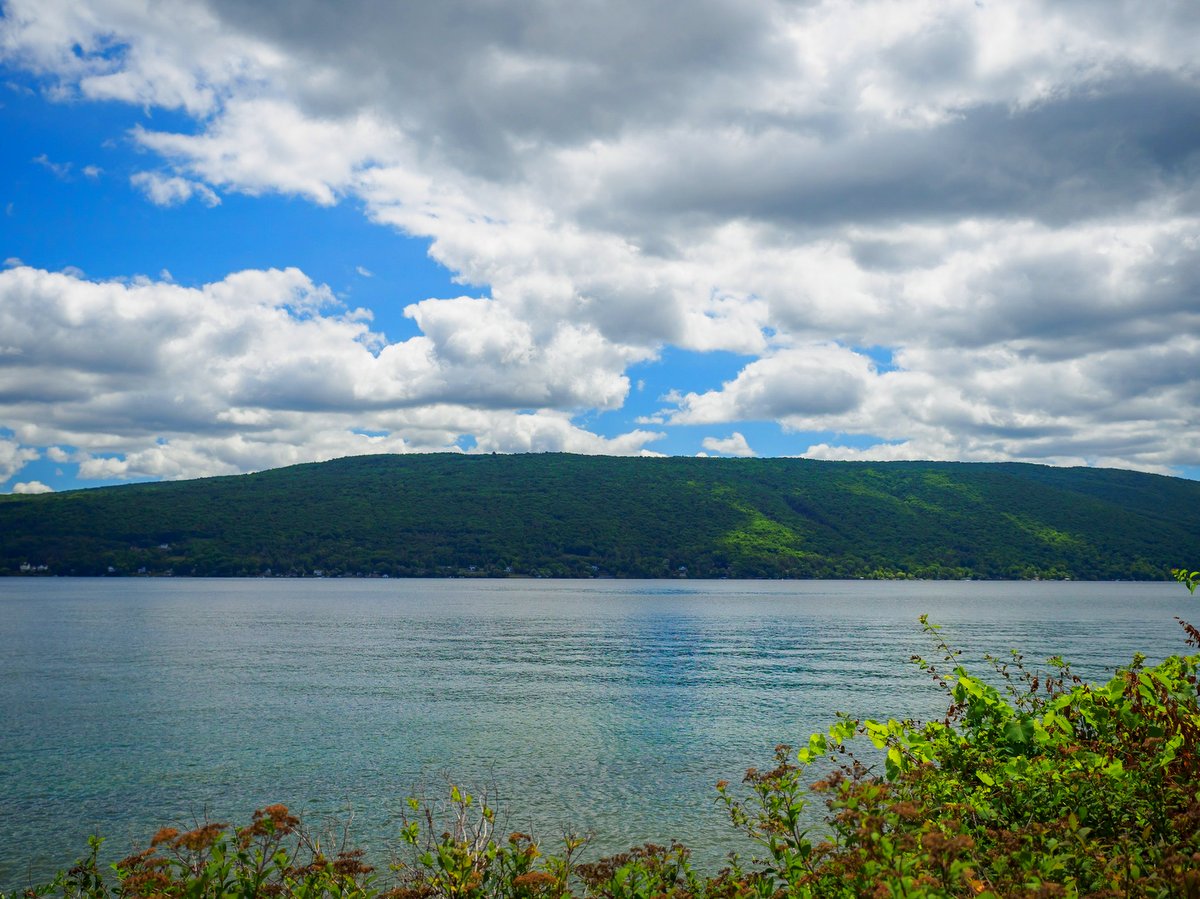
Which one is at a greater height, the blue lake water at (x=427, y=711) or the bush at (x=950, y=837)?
the bush at (x=950, y=837)

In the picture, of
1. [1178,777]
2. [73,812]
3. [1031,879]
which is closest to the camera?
[1031,879]

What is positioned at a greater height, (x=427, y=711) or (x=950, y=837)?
(x=950, y=837)

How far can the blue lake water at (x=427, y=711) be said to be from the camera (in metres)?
22.9

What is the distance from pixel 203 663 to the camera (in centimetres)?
5784

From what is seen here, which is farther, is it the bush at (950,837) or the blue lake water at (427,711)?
the blue lake water at (427,711)

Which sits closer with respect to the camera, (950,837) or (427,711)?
(950,837)

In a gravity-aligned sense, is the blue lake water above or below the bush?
below

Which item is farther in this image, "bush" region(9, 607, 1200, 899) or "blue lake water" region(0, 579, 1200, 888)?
"blue lake water" region(0, 579, 1200, 888)

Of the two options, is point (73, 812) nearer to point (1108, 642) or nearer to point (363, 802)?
point (363, 802)

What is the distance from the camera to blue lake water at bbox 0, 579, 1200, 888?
22.9 m

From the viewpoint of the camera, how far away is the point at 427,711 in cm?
3897

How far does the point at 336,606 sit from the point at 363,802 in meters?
113

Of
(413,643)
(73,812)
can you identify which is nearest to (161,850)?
(73,812)

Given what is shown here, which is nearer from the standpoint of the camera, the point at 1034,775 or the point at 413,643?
the point at 1034,775
